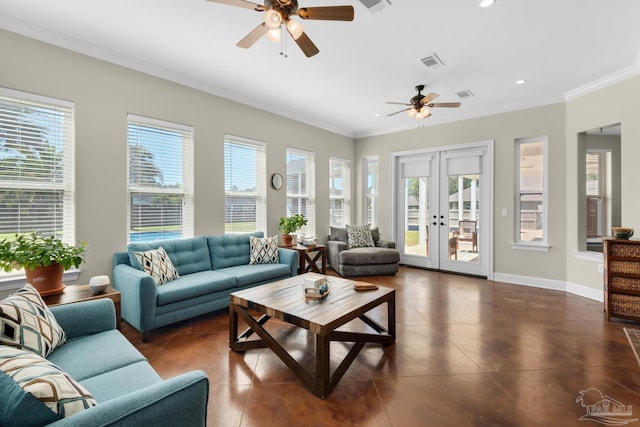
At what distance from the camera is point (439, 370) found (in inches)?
90.7

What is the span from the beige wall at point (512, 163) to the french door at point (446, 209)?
6.8 inches

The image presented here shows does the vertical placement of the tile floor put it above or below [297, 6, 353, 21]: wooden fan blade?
below

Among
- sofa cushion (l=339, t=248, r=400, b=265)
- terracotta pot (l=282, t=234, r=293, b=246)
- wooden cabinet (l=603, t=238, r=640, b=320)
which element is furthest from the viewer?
sofa cushion (l=339, t=248, r=400, b=265)

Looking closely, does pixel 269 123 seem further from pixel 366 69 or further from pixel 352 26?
pixel 352 26

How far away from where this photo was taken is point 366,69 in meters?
3.61

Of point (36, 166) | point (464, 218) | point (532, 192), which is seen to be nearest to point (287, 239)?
point (36, 166)

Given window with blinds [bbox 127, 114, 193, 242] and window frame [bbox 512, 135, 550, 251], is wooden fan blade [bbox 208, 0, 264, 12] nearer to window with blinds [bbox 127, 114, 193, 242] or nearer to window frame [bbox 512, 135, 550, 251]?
window with blinds [bbox 127, 114, 193, 242]

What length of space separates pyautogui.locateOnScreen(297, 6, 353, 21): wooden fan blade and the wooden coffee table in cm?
212

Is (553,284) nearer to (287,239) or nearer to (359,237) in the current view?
(359,237)

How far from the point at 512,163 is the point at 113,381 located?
5751 millimetres

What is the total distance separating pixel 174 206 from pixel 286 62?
234cm

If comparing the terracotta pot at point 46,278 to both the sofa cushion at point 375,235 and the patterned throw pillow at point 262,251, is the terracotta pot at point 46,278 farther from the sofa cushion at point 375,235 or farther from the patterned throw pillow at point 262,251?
the sofa cushion at point 375,235

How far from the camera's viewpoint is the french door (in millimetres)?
5289

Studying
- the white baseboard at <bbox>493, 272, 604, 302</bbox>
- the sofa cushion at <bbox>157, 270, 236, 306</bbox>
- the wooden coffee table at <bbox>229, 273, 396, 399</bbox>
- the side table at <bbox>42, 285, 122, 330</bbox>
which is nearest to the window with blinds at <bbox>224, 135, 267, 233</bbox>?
the sofa cushion at <bbox>157, 270, 236, 306</bbox>
